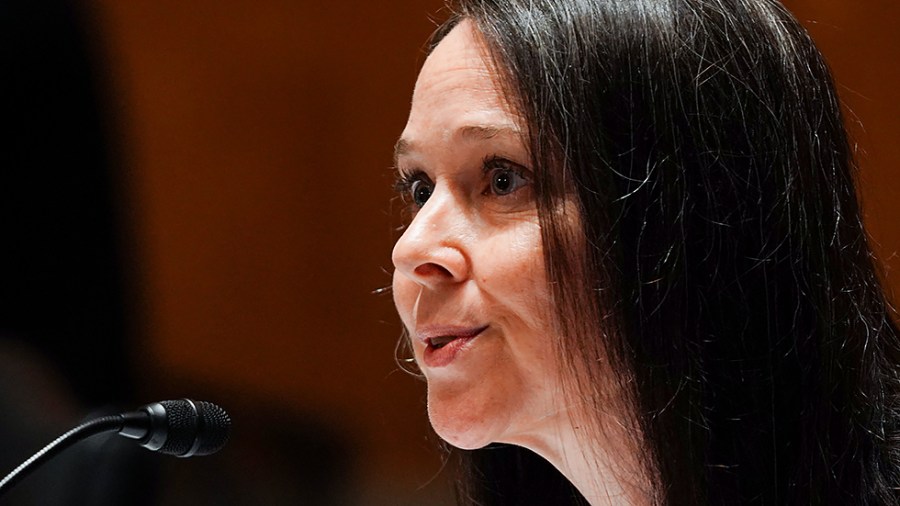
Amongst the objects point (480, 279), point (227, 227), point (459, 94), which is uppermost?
point (459, 94)

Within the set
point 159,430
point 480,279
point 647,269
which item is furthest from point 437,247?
point 159,430

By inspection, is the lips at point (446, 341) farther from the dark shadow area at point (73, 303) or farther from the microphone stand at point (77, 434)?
the dark shadow area at point (73, 303)

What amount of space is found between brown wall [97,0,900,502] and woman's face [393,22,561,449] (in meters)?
0.65

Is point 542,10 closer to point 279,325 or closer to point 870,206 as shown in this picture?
point 870,206

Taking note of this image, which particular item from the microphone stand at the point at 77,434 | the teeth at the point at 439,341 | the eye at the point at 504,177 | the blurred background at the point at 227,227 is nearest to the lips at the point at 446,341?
the teeth at the point at 439,341

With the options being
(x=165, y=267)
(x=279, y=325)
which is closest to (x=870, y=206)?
(x=279, y=325)

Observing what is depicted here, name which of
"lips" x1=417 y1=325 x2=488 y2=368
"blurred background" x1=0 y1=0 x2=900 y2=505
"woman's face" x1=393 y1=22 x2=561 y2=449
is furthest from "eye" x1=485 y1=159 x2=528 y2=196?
"blurred background" x1=0 y1=0 x2=900 y2=505

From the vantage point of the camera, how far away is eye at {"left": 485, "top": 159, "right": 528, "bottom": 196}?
92 cm

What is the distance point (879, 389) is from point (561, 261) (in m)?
0.30

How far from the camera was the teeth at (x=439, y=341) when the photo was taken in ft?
3.07

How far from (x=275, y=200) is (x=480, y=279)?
0.77m

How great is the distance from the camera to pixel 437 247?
920mm

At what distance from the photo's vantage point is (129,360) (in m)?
1.46

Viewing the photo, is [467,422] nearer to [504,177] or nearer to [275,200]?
[504,177]
